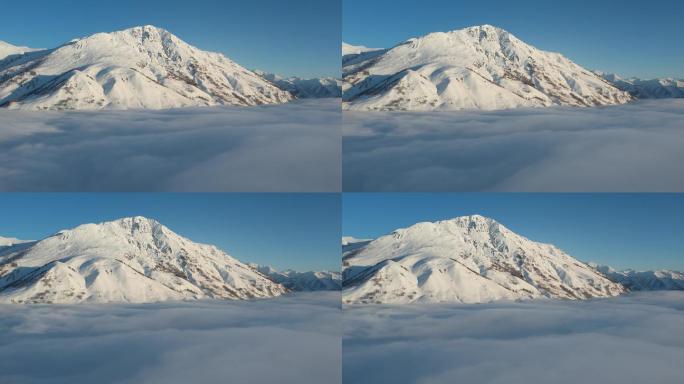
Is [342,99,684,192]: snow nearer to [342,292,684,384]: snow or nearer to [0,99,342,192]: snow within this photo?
[0,99,342,192]: snow

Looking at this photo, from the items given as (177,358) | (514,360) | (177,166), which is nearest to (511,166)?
(514,360)

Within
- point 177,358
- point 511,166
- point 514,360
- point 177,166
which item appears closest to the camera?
point 177,358

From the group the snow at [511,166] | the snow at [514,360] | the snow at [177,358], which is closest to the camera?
the snow at [177,358]

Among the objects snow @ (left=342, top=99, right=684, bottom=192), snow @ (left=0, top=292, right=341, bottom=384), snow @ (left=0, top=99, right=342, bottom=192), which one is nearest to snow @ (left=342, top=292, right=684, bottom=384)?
snow @ (left=0, top=292, right=341, bottom=384)

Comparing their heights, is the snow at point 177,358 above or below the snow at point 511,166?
below

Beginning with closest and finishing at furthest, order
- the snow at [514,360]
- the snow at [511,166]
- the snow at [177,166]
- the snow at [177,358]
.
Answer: the snow at [177,358] < the snow at [177,166] < the snow at [514,360] < the snow at [511,166]

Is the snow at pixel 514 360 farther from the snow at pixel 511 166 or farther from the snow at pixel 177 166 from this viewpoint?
the snow at pixel 177 166

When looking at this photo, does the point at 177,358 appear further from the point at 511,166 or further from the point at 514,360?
the point at 511,166

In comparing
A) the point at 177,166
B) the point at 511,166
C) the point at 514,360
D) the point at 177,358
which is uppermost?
the point at 511,166

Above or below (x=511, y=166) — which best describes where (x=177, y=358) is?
below

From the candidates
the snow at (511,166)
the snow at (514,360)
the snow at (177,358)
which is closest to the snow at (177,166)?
the snow at (511,166)

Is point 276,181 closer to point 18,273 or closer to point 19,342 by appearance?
point 19,342

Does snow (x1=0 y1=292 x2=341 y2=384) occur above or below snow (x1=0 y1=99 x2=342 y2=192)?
below
